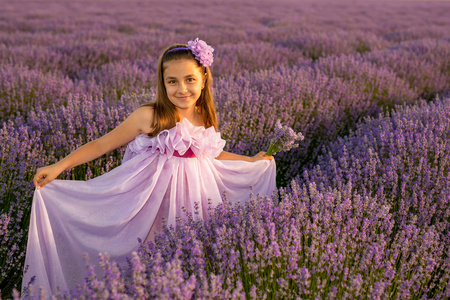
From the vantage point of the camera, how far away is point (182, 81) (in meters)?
1.97

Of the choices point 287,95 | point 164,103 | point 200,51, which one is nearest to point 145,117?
point 164,103

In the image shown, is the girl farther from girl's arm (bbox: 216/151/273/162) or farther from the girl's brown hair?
girl's arm (bbox: 216/151/273/162)

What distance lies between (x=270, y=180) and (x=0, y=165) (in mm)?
1599

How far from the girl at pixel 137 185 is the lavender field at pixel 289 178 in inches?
5.2

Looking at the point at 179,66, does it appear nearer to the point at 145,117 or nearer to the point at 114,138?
the point at 145,117

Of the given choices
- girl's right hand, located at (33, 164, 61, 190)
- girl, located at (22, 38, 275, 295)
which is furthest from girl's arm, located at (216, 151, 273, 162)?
girl's right hand, located at (33, 164, 61, 190)

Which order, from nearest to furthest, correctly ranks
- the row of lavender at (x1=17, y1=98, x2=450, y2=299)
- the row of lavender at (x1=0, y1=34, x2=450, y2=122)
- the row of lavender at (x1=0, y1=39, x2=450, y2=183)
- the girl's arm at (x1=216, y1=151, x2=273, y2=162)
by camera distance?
the row of lavender at (x1=17, y1=98, x2=450, y2=299) < the girl's arm at (x1=216, y1=151, x2=273, y2=162) < the row of lavender at (x1=0, y1=39, x2=450, y2=183) < the row of lavender at (x1=0, y1=34, x2=450, y2=122)

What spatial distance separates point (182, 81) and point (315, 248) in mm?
1035

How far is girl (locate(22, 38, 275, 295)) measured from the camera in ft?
5.74

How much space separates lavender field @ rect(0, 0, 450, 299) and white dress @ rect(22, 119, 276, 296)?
0.40ft

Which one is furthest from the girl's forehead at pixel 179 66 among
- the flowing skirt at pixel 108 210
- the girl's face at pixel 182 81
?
the flowing skirt at pixel 108 210

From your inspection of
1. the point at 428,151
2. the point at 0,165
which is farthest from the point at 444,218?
the point at 0,165

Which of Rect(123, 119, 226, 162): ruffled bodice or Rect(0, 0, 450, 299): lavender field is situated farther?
Rect(123, 119, 226, 162): ruffled bodice

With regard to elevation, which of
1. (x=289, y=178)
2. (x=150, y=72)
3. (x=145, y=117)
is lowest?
(x=289, y=178)
